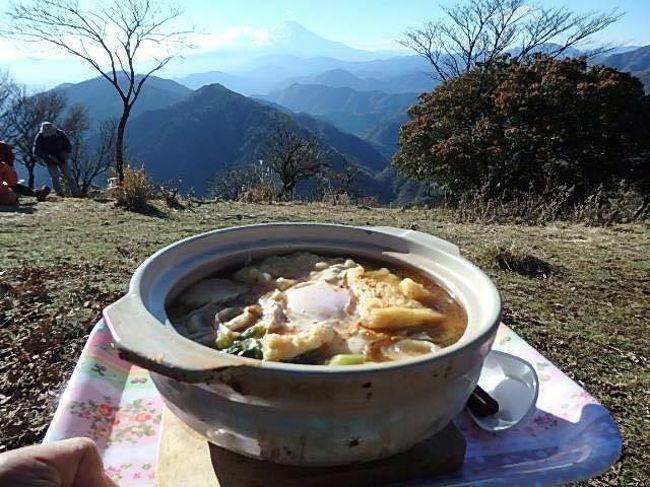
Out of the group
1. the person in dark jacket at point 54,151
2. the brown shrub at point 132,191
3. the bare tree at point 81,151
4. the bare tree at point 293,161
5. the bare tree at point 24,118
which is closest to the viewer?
the brown shrub at point 132,191

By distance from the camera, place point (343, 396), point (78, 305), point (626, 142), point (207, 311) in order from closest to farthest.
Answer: point (343, 396), point (207, 311), point (78, 305), point (626, 142)

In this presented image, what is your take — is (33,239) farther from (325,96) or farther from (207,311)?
(325,96)

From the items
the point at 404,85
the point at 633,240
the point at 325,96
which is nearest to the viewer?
the point at 633,240

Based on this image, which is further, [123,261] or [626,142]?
[626,142]

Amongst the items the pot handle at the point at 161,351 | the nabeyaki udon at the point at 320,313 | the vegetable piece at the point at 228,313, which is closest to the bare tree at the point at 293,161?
the nabeyaki udon at the point at 320,313

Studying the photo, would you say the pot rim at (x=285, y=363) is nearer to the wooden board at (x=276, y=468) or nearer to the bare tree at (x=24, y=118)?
the wooden board at (x=276, y=468)

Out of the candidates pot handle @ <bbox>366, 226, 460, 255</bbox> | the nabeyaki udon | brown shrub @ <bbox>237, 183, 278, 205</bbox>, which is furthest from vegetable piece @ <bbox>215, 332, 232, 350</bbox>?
brown shrub @ <bbox>237, 183, 278, 205</bbox>

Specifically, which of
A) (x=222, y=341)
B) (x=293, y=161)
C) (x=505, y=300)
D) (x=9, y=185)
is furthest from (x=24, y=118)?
(x=222, y=341)

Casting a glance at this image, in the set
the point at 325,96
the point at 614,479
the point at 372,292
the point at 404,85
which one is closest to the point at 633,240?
the point at 614,479
